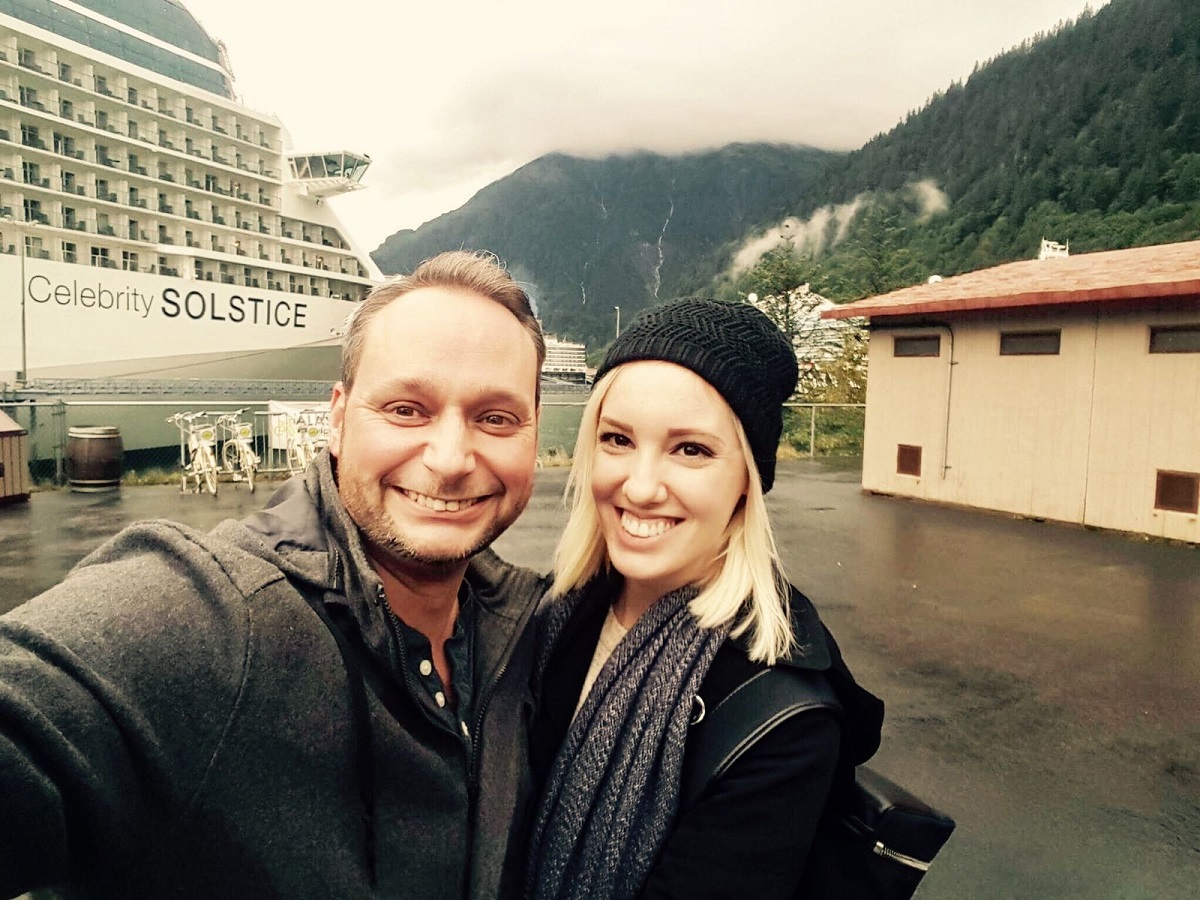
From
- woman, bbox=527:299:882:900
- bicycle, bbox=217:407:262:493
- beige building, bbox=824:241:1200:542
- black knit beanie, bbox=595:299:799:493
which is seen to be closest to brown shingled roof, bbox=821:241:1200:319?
beige building, bbox=824:241:1200:542

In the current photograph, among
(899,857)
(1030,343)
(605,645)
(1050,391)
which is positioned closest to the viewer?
(899,857)

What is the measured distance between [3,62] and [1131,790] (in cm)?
3550

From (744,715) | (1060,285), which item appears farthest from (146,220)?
(744,715)

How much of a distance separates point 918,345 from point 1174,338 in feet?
10.1

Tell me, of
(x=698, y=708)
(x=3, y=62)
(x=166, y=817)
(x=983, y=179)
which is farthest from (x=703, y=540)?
(x=983, y=179)

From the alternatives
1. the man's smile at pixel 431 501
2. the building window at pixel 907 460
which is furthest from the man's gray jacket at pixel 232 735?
the building window at pixel 907 460

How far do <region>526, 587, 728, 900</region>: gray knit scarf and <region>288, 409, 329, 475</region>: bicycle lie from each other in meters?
9.96

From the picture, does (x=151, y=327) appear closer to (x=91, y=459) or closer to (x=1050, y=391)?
(x=91, y=459)

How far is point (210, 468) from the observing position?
9609 mm

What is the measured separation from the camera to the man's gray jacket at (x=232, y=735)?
0.83 metres

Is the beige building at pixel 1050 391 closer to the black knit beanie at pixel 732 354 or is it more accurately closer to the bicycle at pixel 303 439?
the bicycle at pixel 303 439

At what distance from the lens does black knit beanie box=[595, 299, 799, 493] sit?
148 cm

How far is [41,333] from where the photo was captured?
26.2 meters

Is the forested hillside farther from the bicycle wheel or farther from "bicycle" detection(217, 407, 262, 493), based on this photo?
the bicycle wheel
